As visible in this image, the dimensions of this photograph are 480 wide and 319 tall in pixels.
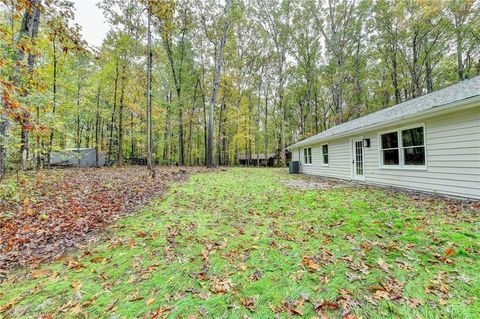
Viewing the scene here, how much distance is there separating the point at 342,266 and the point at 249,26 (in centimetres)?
2412

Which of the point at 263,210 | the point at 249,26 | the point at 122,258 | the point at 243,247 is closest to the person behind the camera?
the point at 122,258

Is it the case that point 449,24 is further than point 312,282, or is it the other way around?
point 449,24

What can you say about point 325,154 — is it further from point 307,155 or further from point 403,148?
point 403,148

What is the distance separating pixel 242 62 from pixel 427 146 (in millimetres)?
20153

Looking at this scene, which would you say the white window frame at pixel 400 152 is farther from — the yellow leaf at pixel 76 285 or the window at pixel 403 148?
the yellow leaf at pixel 76 285

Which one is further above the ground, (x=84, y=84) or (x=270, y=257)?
(x=84, y=84)

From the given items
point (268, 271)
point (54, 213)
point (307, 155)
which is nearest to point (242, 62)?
point (307, 155)

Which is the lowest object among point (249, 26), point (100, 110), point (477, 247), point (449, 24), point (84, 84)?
point (477, 247)

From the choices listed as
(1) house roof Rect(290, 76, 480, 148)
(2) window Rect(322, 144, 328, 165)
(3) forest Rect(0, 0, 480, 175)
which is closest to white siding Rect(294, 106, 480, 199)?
(1) house roof Rect(290, 76, 480, 148)

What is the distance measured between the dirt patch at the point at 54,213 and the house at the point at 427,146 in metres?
8.40

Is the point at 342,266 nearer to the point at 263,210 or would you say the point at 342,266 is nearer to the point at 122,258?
the point at 263,210

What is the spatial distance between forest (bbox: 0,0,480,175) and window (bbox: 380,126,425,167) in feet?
34.5

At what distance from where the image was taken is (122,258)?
3303mm

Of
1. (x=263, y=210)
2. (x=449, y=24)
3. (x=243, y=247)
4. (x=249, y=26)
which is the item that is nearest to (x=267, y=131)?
(x=249, y=26)
